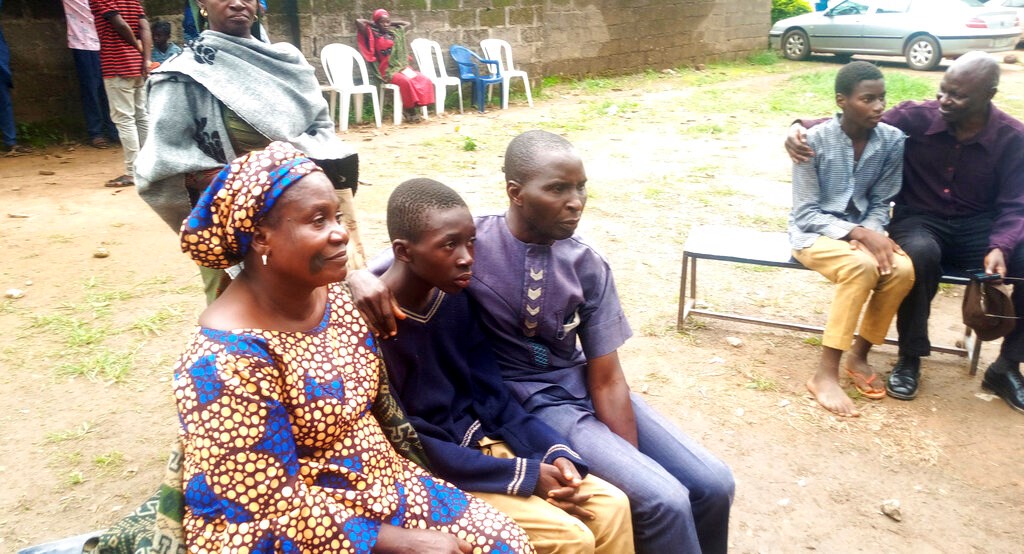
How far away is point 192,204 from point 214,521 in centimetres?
132

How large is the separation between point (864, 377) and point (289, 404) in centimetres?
319

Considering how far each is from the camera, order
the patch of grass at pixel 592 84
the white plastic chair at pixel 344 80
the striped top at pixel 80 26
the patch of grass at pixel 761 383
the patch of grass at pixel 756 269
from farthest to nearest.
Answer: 1. the patch of grass at pixel 592 84
2. the white plastic chair at pixel 344 80
3. the striped top at pixel 80 26
4. the patch of grass at pixel 756 269
5. the patch of grass at pixel 761 383

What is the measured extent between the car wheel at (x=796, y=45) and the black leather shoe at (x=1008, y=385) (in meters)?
13.1

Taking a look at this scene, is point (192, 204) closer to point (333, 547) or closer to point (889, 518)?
point (333, 547)

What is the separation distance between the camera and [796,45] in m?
15.7

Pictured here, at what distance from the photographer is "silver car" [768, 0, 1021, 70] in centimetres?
1327

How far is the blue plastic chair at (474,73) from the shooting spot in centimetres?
1073

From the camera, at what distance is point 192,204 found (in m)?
2.60

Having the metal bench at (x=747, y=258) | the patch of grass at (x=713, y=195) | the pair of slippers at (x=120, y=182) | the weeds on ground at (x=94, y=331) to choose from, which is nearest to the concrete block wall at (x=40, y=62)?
the pair of slippers at (x=120, y=182)

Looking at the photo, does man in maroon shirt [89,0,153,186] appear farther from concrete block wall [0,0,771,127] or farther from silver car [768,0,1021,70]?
silver car [768,0,1021,70]

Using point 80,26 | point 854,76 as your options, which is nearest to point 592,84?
point 80,26

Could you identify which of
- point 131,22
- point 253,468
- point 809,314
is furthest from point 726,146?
point 253,468

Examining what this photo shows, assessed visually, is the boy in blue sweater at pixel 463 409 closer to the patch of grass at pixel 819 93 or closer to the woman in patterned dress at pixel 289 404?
the woman in patterned dress at pixel 289 404

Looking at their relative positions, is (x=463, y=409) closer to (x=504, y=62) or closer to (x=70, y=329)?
(x=70, y=329)
